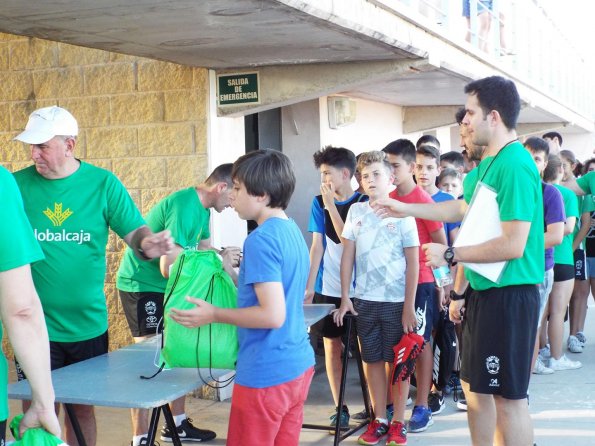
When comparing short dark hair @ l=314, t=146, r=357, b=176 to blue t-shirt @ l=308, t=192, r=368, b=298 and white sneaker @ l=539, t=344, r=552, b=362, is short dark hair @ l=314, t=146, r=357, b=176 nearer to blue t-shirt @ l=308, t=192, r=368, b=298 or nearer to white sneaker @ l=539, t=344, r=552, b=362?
blue t-shirt @ l=308, t=192, r=368, b=298

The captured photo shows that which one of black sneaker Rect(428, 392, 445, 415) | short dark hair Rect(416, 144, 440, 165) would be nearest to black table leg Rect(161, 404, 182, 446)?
black sneaker Rect(428, 392, 445, 415)

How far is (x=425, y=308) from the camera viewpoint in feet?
17.9

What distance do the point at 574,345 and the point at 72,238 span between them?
578cm

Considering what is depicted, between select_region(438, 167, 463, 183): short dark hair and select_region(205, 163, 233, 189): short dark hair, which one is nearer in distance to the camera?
select_region(205, 163, 233, 189): short dark hair

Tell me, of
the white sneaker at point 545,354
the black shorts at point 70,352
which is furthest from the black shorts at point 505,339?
the white sneaker at point 545,354

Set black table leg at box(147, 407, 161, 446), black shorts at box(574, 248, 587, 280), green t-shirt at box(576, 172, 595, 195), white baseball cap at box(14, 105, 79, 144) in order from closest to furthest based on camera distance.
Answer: black table leg at box(147, 407, 161, 446) < white baseball cap at box(14, 105, 79, 144) < green t-shirt at box(576, 172, 595, 195) < black shorts at box(574, 248, 587, 280)

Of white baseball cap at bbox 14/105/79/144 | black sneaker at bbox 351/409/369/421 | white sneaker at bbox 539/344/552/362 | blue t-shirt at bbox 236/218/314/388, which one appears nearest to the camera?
blue t-shirt at bbox 236/218/314/388

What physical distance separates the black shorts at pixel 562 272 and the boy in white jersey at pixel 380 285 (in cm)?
261

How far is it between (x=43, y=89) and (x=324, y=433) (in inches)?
151

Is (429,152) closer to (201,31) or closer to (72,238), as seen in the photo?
(201,31)

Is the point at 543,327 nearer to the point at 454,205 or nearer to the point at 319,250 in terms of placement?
the point at 319,250

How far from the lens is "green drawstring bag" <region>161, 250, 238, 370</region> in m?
3.40

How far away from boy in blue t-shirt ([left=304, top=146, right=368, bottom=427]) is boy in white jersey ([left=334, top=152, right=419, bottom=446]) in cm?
28

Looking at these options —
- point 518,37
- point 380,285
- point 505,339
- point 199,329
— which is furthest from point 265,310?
point 518,37
